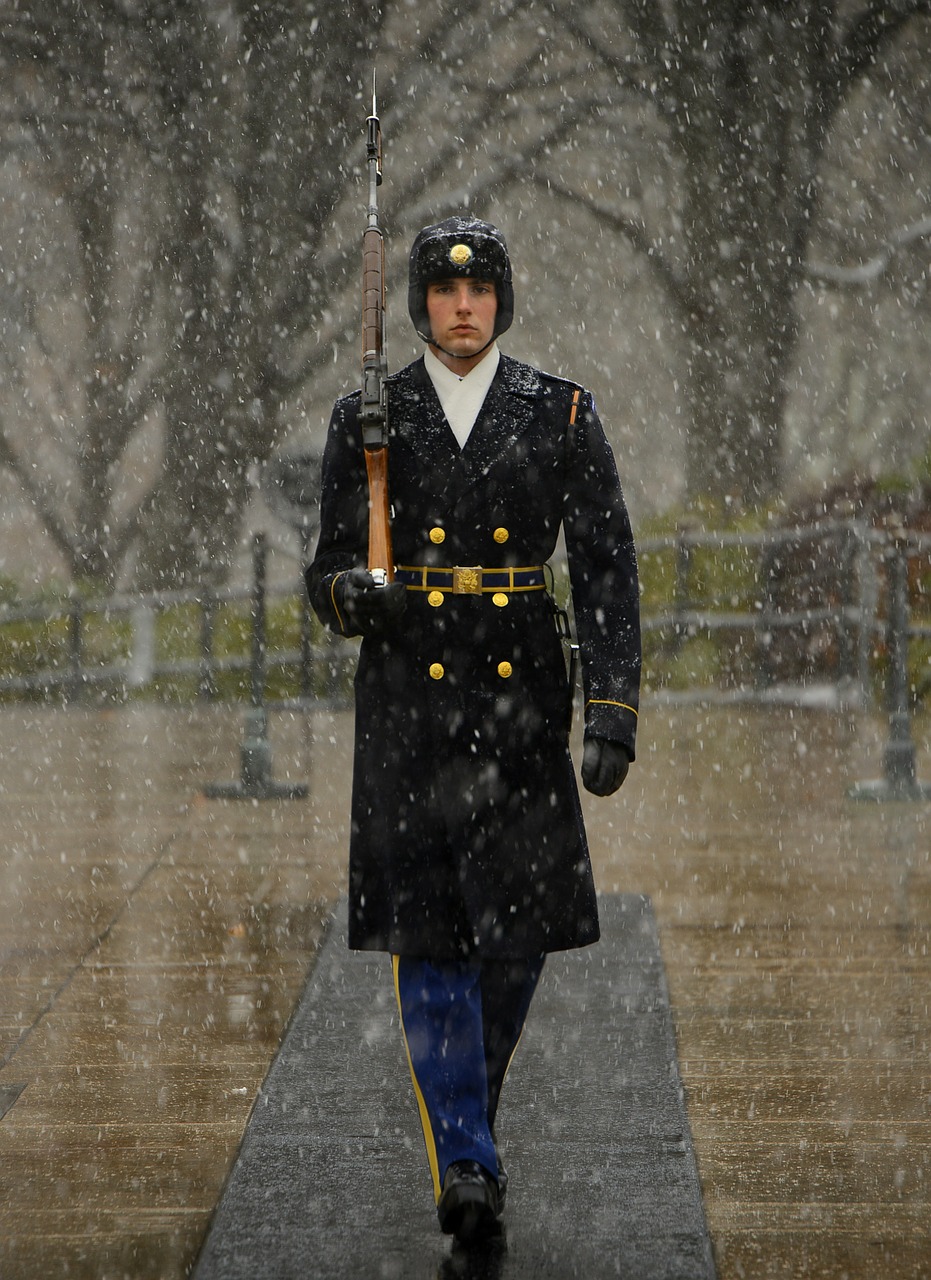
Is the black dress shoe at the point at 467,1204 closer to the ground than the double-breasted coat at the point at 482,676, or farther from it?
closer to the ground

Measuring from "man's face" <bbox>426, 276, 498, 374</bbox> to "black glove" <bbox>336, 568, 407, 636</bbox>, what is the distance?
49 centimetres

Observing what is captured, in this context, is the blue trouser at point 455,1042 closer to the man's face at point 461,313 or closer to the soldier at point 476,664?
the soldier at point 476,664

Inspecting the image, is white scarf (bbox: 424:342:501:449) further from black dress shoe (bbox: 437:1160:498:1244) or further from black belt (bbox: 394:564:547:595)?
black dress shoe (bbox: 437:1160:498:1244)

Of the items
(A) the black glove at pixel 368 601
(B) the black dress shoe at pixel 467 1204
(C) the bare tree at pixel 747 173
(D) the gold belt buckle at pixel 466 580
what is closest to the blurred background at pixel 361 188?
(C) the bare tree at pixel 747 173

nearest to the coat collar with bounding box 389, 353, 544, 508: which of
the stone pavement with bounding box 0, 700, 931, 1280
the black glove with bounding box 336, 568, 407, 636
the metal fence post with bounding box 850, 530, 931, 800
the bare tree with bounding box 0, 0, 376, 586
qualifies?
the black glove with bounding box 336, 568, 407, 636

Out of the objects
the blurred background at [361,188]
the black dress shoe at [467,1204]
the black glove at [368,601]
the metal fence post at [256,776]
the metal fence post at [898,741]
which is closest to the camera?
the black dress shoe at [467,1204]

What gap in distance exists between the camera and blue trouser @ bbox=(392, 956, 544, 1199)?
3.31 m

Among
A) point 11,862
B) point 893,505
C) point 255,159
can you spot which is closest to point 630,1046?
point 11,862

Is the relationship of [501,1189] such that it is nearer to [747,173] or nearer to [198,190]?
[747,173]

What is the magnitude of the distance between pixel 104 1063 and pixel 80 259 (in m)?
15.8

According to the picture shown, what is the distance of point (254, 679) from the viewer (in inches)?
367

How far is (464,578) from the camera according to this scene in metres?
3.47

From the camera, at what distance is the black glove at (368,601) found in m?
3.29

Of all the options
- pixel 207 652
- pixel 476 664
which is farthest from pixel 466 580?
pixel 207 652
